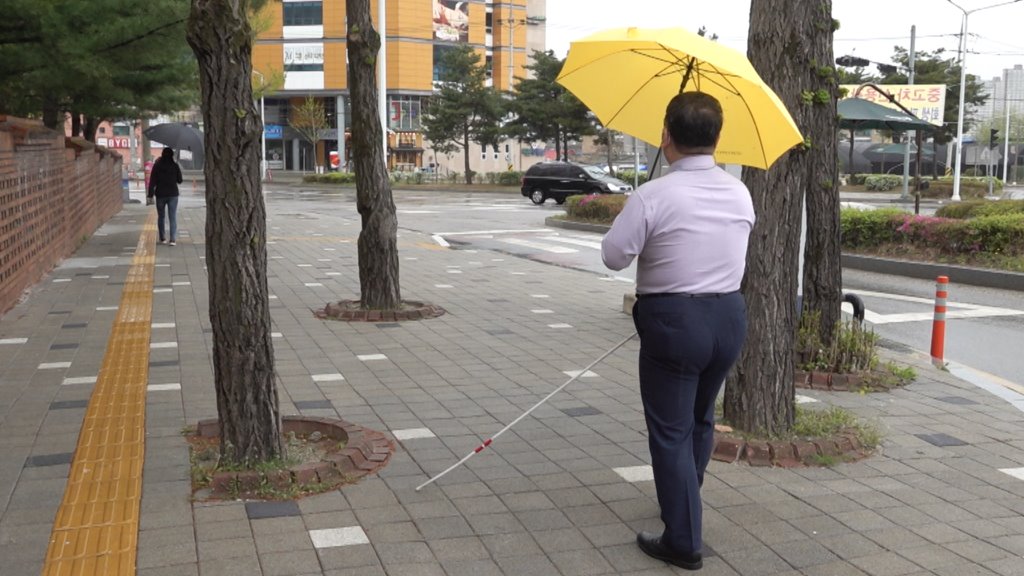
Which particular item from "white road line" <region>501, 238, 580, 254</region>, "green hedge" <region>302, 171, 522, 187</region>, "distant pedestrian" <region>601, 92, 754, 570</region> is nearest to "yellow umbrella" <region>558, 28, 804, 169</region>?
"distant pedestrian" <region>601, 92, 754, 570</region>

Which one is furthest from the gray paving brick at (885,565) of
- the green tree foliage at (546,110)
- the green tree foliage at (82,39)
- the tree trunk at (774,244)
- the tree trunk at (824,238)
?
the green tree foliage at (546,110)

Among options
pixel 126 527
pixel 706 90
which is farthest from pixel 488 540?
pixel 706 90

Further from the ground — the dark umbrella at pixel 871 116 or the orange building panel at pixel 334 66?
the orange building panel at pixel 334 66

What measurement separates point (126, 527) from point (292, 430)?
57.6 inches

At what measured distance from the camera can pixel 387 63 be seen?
246 feet

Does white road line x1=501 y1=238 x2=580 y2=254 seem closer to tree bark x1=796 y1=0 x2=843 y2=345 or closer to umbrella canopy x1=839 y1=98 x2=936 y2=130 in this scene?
umbrella canopy x1=839 y1=98 x2=936 y2=130

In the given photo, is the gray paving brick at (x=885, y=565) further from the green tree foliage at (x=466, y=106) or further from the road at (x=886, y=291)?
the green tree foliage at (x=466, y=106)

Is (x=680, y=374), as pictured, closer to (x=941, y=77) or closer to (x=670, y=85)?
(x=670, y=85)

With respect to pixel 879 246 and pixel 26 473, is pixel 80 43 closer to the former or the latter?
pixel 26 473

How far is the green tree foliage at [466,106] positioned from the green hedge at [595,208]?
30.5 metres

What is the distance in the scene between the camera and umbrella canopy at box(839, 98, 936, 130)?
53.0 ft

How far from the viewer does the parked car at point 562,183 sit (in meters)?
37.2

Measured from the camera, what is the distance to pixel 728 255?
4012mm

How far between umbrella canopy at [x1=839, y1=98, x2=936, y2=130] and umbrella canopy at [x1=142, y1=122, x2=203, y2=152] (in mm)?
14858
